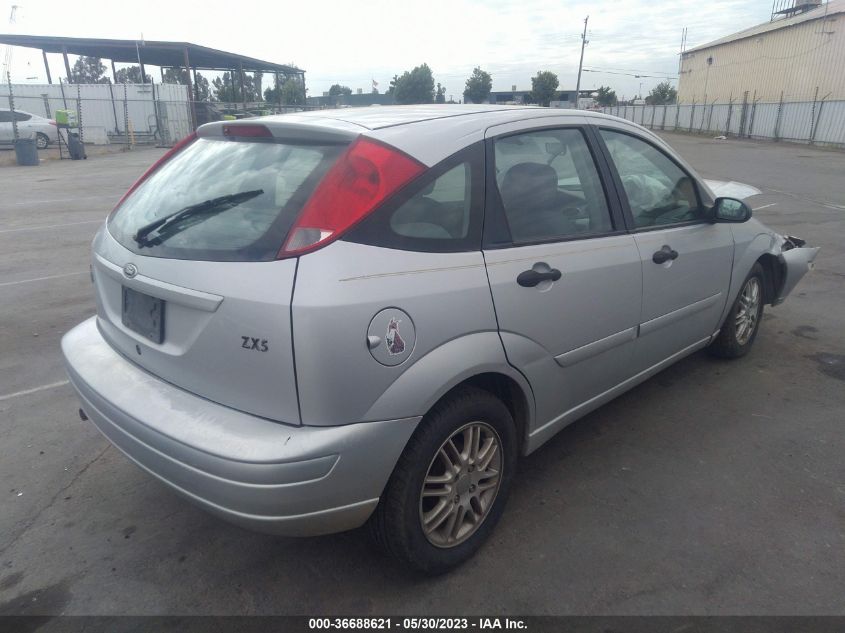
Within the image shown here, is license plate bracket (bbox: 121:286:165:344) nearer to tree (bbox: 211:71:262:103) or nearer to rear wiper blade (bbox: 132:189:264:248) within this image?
rear wiper blade (bbox: 132:189:264:248)

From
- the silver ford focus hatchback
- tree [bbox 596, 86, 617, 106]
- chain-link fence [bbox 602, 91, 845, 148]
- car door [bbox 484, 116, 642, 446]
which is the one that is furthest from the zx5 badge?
tree [bbox 596, 86, 617, 106]

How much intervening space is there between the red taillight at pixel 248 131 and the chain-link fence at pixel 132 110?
97.2 feet

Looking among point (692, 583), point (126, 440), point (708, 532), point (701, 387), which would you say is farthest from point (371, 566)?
point (701, 387)

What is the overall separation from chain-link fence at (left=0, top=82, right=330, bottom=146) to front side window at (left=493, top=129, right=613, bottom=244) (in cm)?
2965

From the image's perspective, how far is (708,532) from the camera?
283 centimetres

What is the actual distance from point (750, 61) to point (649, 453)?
5058 centimetres

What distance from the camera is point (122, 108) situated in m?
32.3

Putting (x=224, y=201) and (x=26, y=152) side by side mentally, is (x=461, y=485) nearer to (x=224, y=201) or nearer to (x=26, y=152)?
(x=224, y=201)

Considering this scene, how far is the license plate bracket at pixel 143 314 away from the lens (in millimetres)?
2418

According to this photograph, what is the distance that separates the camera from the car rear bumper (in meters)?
2.05

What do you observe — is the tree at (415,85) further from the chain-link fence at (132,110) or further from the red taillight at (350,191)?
the red taillight at (350,191)

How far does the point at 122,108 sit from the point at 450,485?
3527 cm

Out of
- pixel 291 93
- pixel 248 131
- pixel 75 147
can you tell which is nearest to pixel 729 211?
pixel 248 131

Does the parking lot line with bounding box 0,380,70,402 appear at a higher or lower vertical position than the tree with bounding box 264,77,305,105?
lower
